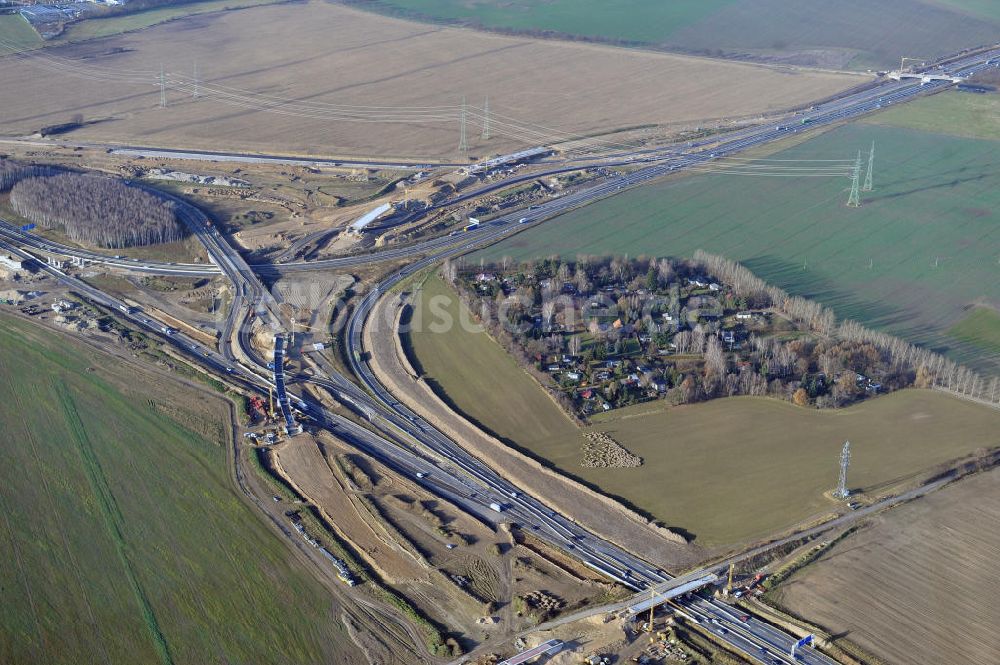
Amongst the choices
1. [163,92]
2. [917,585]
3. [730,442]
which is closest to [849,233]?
[730,442]


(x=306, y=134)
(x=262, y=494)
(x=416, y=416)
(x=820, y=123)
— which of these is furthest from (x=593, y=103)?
(x=262, y=494)

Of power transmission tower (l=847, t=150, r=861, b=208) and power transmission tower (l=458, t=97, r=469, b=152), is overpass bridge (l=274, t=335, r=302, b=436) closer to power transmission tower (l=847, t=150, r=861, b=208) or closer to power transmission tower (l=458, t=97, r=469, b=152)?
power transmission tower (l=458, t=97, r=469, b=152)

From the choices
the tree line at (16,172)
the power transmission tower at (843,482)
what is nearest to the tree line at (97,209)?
the tree line at (16,172)

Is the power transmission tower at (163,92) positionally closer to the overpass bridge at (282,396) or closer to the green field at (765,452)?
the overpass bridge at (282,396)

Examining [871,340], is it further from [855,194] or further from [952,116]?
[952,116]

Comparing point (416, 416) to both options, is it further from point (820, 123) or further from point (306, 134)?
point (820, 123)
